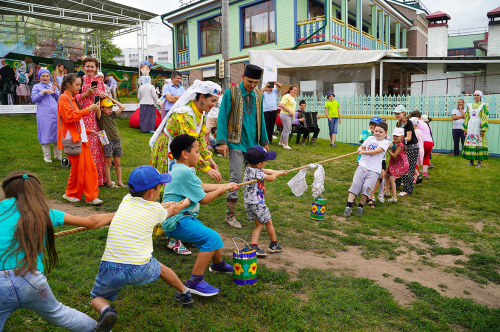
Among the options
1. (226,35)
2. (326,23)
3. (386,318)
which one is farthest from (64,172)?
(326,23)

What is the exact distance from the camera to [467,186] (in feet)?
28.4

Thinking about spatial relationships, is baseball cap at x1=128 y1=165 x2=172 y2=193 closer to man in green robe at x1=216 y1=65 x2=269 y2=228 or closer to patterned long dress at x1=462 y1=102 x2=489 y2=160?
man in green robe at x1=216 y1=65 x2=269 y2=228

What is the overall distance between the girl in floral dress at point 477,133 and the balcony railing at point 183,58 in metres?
18.4

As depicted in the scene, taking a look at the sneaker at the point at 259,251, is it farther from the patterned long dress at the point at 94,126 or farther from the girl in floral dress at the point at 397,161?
the girl in floral dress at the point at 397,161

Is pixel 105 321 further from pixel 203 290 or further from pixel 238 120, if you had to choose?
pixel 238 120

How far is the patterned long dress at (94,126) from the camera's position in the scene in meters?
6.38

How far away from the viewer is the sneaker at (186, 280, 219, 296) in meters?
3.45

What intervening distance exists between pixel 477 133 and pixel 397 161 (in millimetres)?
5424

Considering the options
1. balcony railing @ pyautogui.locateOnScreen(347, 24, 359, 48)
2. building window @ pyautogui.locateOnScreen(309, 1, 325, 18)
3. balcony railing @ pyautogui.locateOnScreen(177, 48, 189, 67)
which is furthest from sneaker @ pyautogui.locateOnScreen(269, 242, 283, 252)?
balcony railing @ pyautogui.locateOnScreen(177, 48, 189, 67)

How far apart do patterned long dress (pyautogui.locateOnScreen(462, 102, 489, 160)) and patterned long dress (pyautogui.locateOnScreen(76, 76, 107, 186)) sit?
10198 mm

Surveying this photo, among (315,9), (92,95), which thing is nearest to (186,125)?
(92,95)

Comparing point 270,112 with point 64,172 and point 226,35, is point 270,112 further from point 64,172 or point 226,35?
point 64,172

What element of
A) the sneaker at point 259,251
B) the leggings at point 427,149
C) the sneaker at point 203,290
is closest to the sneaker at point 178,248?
the sneaker at point 259,251

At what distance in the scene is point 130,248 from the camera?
2.80 m
